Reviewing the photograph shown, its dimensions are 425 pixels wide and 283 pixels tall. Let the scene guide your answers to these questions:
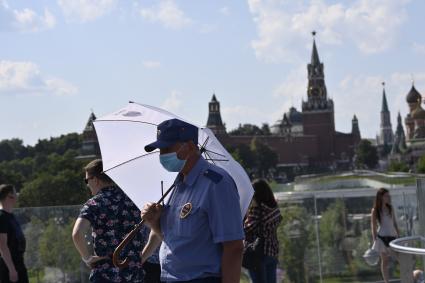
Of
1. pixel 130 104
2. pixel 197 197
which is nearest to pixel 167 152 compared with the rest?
pixel 197 197

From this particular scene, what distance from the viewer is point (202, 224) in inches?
175

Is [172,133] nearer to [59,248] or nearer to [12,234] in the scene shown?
[12,234]

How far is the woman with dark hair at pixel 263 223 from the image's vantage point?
7953mm

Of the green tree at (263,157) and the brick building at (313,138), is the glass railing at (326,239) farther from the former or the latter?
the brick building at (313,138)

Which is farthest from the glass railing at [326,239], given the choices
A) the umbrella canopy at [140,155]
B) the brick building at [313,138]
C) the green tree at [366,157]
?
the green tree at [366,157]

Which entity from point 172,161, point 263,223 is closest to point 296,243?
point 263,223

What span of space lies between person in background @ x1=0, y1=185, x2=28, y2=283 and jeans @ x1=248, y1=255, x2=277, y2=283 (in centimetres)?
185

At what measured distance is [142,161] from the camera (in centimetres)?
554

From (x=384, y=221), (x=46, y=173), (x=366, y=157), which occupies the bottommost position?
(x=384, y=221)

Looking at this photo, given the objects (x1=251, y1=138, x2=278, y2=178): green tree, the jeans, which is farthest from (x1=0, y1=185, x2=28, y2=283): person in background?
(x1=251, y1=138, x2=278, y2=178): green tree

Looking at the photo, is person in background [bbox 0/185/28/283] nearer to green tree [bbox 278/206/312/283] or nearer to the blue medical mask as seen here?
the blue medical mask

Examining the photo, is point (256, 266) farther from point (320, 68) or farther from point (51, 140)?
point (320, 68)

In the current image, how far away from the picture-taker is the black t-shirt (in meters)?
7.44

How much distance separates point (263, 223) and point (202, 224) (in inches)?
143
